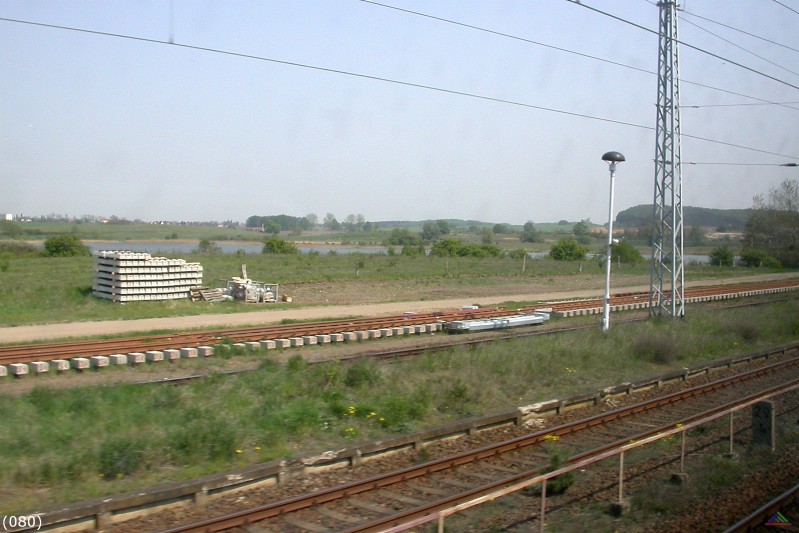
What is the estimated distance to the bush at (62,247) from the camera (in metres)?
54.1

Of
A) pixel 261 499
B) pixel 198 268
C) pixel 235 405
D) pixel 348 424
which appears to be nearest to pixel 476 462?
pixel 348 424

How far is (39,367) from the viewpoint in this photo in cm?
1576

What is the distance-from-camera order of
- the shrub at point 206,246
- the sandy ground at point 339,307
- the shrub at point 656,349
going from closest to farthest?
the shrub at point 656,349
the sandy ground at point 339,307
the shrub at point 206,246

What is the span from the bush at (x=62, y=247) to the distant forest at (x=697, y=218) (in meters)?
38.4

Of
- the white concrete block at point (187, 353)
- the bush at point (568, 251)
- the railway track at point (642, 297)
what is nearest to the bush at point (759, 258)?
the bush at point (568, 251)

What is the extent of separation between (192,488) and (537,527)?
385cm

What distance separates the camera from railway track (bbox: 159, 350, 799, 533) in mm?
7969

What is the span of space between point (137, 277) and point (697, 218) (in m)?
35.0

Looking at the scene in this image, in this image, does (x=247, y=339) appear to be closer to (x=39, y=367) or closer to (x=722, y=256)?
(x=39, y=367)

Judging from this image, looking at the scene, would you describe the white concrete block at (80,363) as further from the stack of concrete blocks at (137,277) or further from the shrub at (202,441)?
the stack of concrete blocks at (137,277)

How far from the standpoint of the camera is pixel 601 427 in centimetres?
1295

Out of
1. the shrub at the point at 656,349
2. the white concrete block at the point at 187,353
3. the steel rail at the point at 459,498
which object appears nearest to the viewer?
the steel rail at the point at 459,498

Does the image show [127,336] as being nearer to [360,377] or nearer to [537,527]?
[360,377]

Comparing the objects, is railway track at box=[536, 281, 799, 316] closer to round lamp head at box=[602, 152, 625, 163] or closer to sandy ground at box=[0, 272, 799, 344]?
sandy ground at box=[0, 272, 799, 344]
